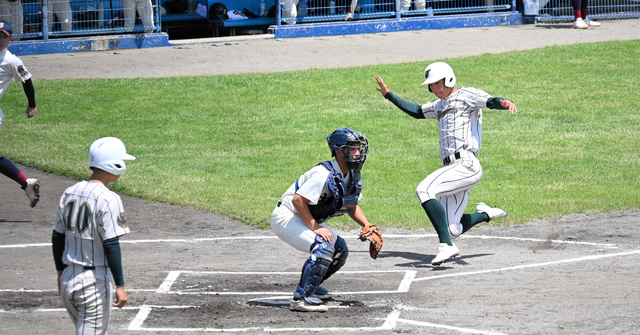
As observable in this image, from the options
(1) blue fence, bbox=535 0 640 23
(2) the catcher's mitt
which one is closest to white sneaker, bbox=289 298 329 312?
(2) the catcher's mitt

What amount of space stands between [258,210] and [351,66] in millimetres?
8678

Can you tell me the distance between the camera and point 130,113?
16.9 meters

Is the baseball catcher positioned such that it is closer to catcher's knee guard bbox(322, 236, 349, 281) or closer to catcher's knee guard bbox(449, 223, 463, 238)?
catcher's knee guard bbox(322, 236, 349, 281)

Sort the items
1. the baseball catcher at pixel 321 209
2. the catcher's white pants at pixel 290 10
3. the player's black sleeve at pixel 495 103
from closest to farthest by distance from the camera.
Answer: the baseball catcher at pixel 321 209
the player's black sleeve at pixel 495 103
the catcher's white pants at pixel 290 10

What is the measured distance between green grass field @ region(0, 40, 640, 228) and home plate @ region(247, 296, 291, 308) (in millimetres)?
3230

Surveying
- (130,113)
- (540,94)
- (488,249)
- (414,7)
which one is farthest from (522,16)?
(488,249)

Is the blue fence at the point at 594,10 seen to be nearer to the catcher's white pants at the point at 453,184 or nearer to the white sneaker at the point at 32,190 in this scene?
the catcher's white pants at the point at 453,184

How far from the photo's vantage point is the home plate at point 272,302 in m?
7.12

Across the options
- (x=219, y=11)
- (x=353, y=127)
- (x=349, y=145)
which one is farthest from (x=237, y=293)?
(x=219, y=11)

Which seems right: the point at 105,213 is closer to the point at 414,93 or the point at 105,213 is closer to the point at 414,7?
the point at 414,93

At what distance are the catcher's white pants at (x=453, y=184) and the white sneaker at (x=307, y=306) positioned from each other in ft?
6.64

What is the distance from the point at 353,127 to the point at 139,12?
7210mm

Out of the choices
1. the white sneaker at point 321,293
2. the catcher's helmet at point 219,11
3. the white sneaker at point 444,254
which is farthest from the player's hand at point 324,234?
the catcher's helmet at point 219,11

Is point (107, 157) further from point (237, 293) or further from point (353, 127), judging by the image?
point (353, 127)
